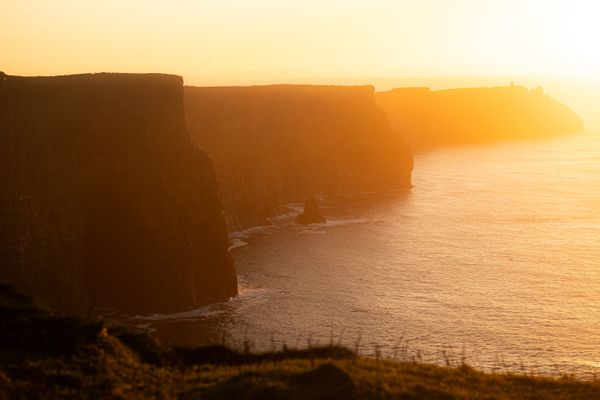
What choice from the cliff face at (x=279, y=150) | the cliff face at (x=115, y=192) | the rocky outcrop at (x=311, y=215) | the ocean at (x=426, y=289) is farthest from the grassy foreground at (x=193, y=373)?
the rocky outcrop at (x=311, y=215)

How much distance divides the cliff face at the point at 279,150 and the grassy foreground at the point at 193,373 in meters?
102

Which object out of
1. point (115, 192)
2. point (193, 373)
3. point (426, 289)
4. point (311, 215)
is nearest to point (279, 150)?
point (311, 215)

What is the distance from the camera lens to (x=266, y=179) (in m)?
157

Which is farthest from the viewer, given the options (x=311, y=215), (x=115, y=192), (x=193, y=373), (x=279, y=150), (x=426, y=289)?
(x=279, y=150)

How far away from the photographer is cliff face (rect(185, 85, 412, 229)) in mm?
147000

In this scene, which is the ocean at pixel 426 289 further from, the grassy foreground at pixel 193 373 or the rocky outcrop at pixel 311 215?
the grassy foreground at pixel 193 373

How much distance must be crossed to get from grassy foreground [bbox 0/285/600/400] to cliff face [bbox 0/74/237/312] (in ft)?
138

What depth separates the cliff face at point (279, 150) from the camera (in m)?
147

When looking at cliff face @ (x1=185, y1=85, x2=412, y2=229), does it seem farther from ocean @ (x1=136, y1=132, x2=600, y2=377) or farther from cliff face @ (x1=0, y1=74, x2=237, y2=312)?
cliff face @ (x1=0, y1=74, x2=237, y2=312)

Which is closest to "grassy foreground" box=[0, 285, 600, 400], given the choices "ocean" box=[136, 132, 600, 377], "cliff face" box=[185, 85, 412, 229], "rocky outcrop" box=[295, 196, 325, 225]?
"ocean" box=[136, 132, 600, 377]

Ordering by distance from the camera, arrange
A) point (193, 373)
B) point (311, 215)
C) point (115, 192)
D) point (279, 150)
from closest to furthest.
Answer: point (193, 373)
point (115, 192)
point (311, 215)
point (279, 150)

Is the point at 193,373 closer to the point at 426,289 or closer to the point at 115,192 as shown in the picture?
the point at 115,192

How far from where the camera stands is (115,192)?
277 ft

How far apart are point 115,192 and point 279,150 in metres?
93.1
